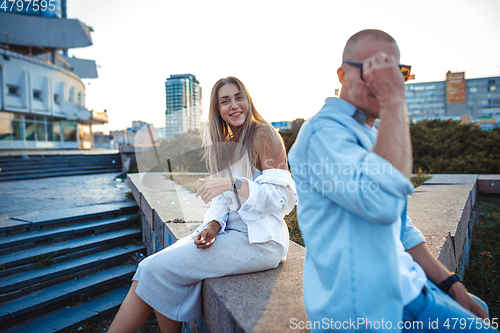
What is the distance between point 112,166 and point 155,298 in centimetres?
1537

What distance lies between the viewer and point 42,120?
91.1 feet

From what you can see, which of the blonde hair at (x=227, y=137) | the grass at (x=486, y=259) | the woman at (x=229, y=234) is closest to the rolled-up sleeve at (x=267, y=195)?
the woman at (x=229, y=234)

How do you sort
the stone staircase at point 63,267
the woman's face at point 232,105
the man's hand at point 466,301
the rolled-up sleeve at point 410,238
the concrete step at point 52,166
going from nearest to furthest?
the man's hand at point 466,301, the rolled-up sleeve at point 410,238, the woman's face at point 232,105, the stone staircase at point 63,267, the concrete step at point 52,166

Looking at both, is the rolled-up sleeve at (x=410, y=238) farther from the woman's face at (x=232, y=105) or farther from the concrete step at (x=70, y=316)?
the concrete step at (x=70, y=316)

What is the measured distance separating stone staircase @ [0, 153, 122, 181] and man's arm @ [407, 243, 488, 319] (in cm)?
1382

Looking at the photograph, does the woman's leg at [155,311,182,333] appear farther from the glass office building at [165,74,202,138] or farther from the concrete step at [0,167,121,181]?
the concrete step at [0,167,121,181]

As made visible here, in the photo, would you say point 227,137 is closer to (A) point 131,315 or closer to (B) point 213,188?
(B) point 213,188

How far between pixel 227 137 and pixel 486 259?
322 cm

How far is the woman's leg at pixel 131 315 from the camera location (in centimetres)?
165

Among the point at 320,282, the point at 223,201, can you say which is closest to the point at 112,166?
the point at 223,201

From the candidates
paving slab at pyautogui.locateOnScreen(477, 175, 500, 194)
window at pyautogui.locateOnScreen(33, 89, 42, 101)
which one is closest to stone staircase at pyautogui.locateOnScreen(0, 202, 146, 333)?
paving slab at pyautogui.locateOnScreen(477, 175, 500, 194)

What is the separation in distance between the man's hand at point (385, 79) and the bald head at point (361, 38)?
0.09 metres

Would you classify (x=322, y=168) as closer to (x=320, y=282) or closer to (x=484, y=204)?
(x=320, y=282)

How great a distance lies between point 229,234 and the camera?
6.09 ft
